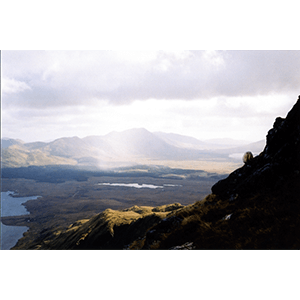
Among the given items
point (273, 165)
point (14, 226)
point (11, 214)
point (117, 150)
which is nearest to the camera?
point (273, 165)

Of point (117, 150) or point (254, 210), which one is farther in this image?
point (117, 150)

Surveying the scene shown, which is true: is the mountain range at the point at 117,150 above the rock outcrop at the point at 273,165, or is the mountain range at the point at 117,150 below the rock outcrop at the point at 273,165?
above

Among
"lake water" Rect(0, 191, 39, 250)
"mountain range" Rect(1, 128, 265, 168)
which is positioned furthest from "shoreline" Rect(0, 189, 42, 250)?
"mountain range" Rect(1, 128, 265, 168)

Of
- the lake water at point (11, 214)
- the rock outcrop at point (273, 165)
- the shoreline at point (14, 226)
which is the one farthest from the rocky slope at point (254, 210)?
the shoreline at point (14, 226)

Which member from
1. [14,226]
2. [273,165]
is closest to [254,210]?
[273,165]

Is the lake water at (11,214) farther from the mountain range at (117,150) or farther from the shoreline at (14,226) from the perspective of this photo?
the mountain range at (117,150)

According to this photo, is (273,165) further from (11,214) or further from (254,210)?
(11,214)
